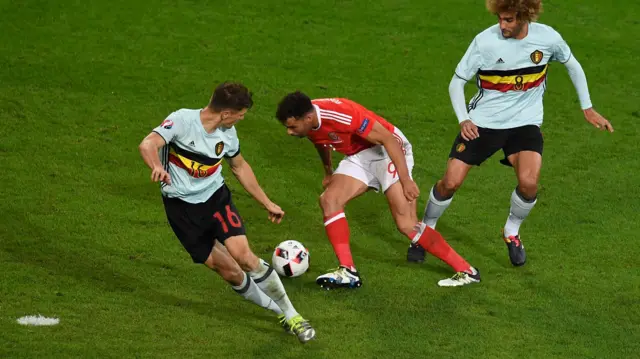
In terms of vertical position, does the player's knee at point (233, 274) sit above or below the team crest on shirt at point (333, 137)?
below

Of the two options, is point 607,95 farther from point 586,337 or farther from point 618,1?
point 586,337

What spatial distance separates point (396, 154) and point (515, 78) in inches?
50.9

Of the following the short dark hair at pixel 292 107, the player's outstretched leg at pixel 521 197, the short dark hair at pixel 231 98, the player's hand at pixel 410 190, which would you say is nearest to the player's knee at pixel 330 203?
the player's hand at pixel 410 190

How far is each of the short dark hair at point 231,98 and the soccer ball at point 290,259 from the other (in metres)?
1.84

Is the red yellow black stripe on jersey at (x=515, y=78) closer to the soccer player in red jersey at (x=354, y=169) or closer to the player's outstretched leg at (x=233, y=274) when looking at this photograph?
the soccer player in red jersey at (x=354, y=169)

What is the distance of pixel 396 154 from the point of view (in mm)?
8641

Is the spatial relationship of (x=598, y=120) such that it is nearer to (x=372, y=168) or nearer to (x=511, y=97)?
(x=511, y=97)

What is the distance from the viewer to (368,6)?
1616cm

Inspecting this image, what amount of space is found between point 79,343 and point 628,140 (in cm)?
750

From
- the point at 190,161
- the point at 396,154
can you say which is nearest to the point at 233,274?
the point at 190,161

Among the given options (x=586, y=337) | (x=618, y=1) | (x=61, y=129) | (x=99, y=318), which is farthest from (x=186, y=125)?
(x=618, y=1)

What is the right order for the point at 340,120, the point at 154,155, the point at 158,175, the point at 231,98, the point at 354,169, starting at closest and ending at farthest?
the point at 158,175 → the point at 154,155 → the point at 231,98 → the point at 340,120 → the point at 354,169

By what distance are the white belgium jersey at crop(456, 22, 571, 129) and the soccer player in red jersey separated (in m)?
0.83

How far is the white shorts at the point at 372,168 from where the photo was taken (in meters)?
9.24
